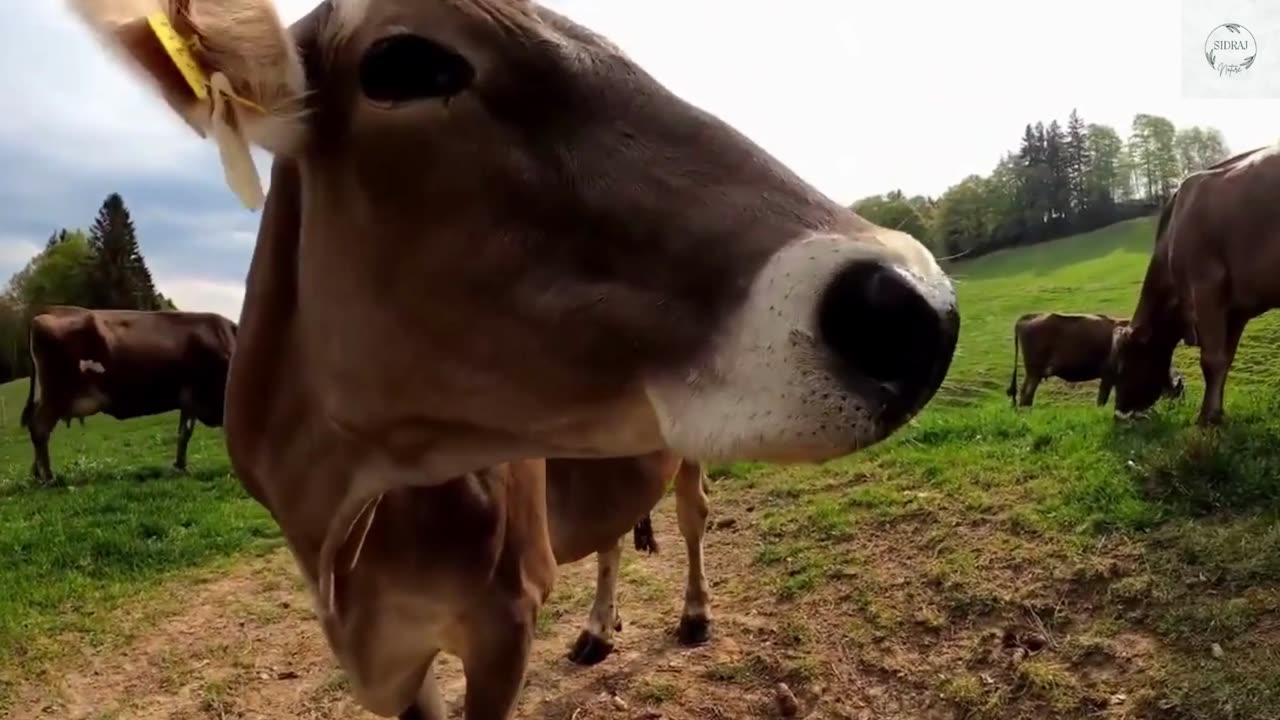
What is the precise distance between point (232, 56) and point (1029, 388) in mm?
18952

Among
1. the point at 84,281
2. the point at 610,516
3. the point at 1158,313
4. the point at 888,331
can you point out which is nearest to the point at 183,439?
the point at 610,516

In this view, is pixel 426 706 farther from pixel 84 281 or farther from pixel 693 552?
pixel 84 281

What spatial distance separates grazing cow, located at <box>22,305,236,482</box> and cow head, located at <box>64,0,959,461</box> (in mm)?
14865

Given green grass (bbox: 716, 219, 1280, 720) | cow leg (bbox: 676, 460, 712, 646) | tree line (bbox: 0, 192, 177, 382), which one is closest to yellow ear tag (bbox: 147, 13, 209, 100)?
green grass (bbox: 716, 219, 1280, 720)

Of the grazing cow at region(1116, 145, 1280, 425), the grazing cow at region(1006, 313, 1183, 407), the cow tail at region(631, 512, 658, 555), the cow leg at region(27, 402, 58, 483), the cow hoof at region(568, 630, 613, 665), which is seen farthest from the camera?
A: the grazing cow at region(1006, 313, 1183, 407)

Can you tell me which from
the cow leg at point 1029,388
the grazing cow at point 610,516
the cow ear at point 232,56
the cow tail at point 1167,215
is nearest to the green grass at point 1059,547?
the grazing cow at point 610,516

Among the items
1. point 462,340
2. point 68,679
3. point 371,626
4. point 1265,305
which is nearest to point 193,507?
point 68,679

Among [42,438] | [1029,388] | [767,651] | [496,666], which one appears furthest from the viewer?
[1029,388]

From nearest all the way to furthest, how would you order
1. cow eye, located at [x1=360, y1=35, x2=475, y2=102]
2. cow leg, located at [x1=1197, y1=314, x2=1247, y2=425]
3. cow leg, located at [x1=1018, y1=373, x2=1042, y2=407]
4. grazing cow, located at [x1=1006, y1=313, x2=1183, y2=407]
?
cow eye, located at [x1=360, y1=35, x2=475, y2=102], cow leg, located at [x1=1197, y1=314, x2=1247, y2=425], cow leg, located at [x1=1018, y1=373, x2=1042, y2=407], grazing cow, located at [x1=1006, y1=313, x2=1183, y2=407]

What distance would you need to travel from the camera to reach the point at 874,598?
5.30 m

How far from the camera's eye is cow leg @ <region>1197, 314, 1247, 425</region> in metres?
7.51

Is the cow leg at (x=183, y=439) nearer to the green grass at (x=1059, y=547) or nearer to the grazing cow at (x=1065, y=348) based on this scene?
the green grass at (x=1059, y=547)

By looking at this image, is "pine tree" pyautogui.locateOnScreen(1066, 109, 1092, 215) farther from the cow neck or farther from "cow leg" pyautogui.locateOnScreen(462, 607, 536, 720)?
"cow leg" pyautogui.locateOnScreen(462, 607, 536, 720)

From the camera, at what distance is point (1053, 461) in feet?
21.9
